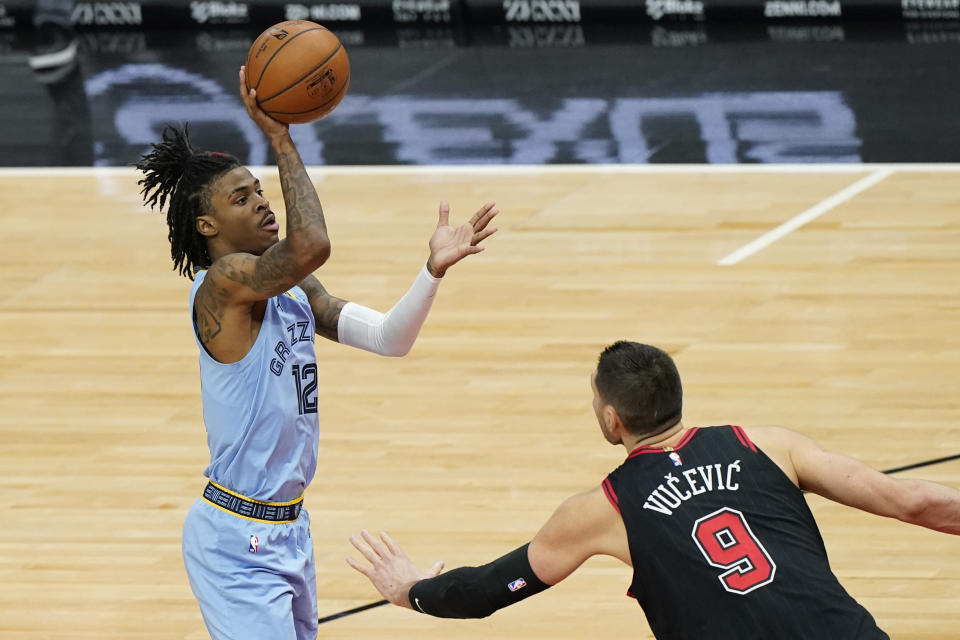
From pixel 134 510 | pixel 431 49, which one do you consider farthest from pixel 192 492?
pixel 431 49

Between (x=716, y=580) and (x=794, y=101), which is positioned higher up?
(x=716, y=580)

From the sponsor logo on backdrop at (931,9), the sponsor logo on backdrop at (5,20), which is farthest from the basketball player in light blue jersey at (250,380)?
the sponsor logo on backdrop at (5,20)

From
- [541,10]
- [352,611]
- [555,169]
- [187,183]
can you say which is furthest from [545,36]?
[187,183]

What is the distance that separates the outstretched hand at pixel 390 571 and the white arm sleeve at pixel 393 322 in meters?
0.61

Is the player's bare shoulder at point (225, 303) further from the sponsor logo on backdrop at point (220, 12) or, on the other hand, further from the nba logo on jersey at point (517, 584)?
the sponsor logo on backdrop at point (220, 12)

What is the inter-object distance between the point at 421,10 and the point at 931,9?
4.68m

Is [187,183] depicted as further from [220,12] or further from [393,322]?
[220,12]

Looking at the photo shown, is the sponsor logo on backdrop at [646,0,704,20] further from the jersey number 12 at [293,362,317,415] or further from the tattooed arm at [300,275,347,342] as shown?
the jersey number 12 at [293,362,317,415]

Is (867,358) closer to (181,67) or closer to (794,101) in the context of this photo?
(794,101)

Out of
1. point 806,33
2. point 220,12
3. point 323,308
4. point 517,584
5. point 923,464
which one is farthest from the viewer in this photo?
point 220,12

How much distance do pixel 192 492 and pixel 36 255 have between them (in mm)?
3573

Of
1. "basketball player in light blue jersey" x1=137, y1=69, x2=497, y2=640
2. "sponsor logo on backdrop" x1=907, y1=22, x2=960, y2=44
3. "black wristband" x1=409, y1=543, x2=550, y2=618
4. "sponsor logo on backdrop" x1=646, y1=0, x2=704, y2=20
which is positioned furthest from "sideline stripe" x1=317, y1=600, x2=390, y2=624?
"sponsor logo on backdrop" x1=646, y1=0, x2=704, y2=20

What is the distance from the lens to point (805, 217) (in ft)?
31.5

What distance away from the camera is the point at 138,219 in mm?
10422
